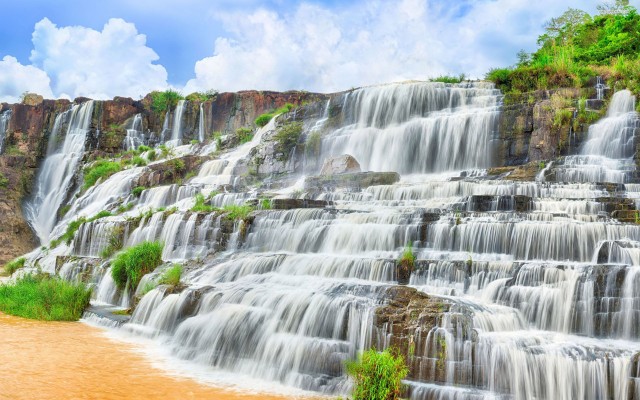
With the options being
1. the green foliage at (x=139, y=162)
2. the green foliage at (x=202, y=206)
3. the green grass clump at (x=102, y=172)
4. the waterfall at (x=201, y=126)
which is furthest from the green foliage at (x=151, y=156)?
the green foliage at (x=202, y=206)

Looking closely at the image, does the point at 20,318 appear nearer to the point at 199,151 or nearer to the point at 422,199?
the point at 422,199

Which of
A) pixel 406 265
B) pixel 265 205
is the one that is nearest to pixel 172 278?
pixel 265 205

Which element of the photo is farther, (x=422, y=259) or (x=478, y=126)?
(x=478, y=126)

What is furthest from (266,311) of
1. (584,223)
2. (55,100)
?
(55,100)

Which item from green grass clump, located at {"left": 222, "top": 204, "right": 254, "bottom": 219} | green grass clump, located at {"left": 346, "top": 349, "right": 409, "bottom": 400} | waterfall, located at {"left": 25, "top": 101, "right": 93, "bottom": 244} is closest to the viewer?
green grass clump, located at {"left": 346, "top": 349, "right": 409, "bottom": 400}

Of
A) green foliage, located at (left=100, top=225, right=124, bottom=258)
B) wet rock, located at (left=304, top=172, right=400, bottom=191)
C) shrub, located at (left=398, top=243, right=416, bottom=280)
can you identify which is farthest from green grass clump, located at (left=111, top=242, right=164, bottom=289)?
shrub, located at (left=398, top=243, right=416, bottom=280)

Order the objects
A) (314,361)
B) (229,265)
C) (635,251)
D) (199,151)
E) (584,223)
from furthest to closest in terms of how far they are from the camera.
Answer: (199,151), (229,265), (584,223), (635,251), (314,361)

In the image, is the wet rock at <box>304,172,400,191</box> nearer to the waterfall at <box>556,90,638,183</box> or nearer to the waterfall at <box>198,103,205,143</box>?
the waterfall at <box>556,90,638,183</box>

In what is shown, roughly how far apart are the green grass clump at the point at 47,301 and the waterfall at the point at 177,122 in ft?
90.7

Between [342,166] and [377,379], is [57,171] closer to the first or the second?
[342,166]

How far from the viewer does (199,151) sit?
31.8 metres

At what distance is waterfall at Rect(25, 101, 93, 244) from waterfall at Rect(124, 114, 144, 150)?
2903 millimetres

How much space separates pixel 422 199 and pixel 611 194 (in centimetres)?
468

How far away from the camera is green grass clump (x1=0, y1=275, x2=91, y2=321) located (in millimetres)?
12797
